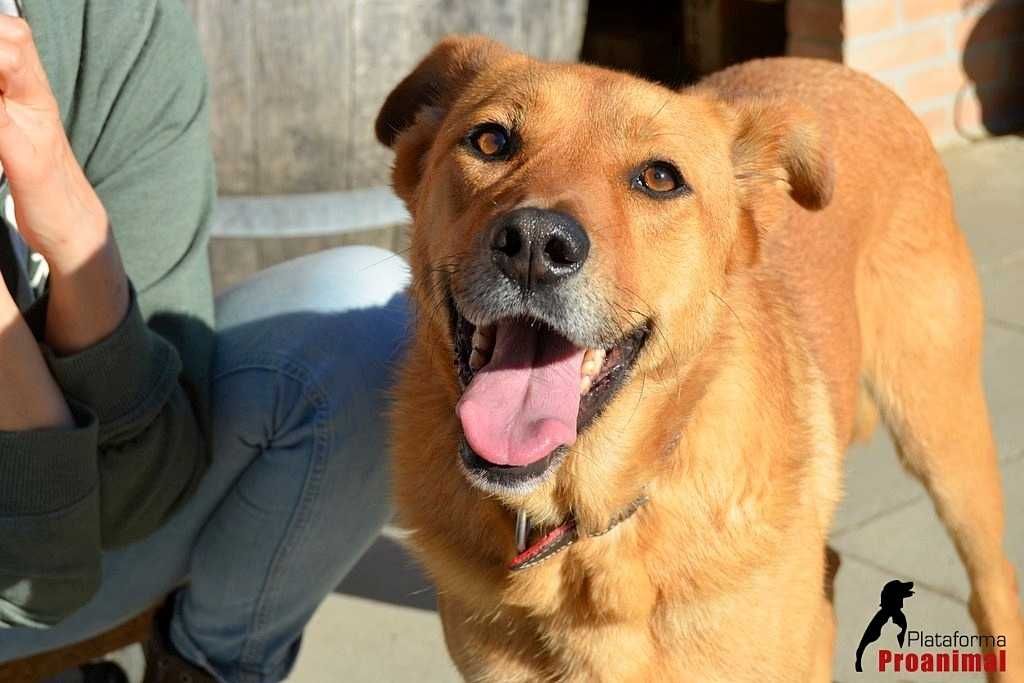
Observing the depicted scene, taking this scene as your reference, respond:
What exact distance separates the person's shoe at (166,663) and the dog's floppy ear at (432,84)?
115 centimetres

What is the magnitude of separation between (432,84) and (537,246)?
0.85m

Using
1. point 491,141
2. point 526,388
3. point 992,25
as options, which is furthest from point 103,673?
point 992,25

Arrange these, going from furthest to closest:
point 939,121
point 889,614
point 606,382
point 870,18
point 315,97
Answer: point 939,121 < point 870,18 < point 315,97 < point 889,614 < point 606,382

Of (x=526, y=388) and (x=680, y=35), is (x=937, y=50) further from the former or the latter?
(x=526, y=388)

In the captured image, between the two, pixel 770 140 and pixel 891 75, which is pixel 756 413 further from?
pixel 891 75

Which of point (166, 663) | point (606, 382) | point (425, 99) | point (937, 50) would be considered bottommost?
point (166, 663)

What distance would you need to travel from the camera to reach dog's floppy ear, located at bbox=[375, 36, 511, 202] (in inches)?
108

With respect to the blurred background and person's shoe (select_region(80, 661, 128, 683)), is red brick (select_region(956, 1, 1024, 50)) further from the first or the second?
person's shoe (select_region(80, 661, 128, 683))

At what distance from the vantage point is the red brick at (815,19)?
17.9ft

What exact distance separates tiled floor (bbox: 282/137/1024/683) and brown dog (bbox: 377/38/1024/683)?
0.78 m

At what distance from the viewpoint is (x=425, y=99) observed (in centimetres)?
287

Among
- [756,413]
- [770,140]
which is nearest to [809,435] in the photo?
[756,413]
